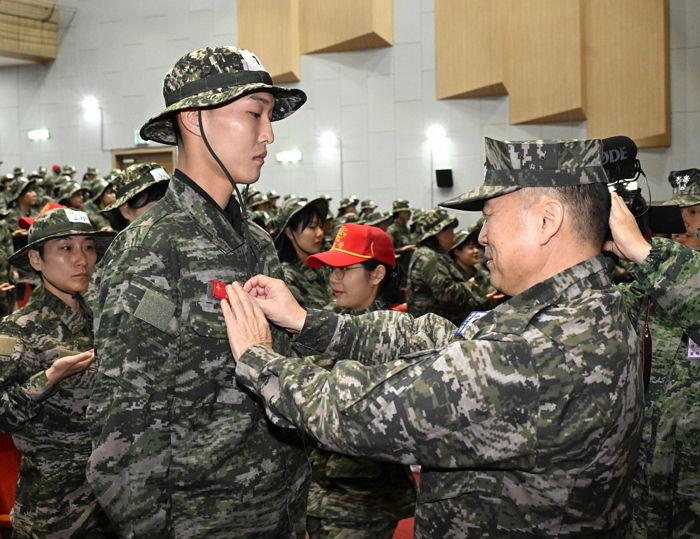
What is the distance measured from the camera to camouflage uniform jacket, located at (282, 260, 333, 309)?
16.4 ft

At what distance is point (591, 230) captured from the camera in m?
1.57

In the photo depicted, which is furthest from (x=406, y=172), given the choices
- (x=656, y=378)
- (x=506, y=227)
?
(x=506, y=227)

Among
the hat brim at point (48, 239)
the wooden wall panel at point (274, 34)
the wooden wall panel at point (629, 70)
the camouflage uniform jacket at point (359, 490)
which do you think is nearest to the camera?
the camouflage uniform jacket at point (359, 490)

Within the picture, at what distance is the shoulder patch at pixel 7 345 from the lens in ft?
9.43

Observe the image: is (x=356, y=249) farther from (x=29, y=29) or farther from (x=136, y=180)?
(x=29, y=29)

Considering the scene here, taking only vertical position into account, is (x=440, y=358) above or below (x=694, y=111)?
below

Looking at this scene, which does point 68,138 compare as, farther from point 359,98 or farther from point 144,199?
point 144,199

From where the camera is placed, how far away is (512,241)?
62.3 inches

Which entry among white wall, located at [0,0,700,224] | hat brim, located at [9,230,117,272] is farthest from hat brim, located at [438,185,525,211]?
white wall, located at [0,0,700,224]

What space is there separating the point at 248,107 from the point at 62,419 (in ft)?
5.54

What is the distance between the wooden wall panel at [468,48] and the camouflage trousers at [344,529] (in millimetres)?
12768

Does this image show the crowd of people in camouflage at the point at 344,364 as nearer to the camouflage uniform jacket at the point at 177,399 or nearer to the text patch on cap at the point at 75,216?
the camouflage uniform jacket at the point at 177,399

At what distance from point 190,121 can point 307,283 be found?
3.21 m

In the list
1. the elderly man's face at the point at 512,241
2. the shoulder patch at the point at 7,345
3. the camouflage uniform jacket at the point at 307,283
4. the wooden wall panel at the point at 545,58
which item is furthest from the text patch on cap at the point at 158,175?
the wooden wall panel at the point at 545,58
